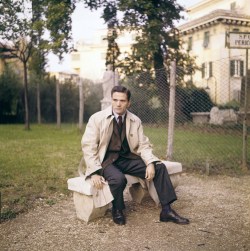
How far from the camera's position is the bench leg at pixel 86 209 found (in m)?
3.95

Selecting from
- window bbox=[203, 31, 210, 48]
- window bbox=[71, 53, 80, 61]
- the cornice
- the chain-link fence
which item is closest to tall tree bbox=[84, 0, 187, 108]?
the chain-link fence

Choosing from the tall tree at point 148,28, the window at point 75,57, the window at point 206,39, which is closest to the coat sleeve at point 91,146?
the tall tree at point 148,28

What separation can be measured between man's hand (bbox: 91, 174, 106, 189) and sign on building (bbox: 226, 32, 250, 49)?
3734mm

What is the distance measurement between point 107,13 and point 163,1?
2.89 m

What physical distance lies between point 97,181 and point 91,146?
1.53ft

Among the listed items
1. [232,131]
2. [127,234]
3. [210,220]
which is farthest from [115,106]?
[232,131]

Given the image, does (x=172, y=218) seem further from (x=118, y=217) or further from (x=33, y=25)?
(x=33, y=25)

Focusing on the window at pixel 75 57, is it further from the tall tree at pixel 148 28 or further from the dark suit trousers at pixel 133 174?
the dark suit trousers at pixel 133 174

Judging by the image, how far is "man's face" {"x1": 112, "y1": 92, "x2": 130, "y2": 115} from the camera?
4.19 m

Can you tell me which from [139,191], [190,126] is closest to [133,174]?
[139,191]

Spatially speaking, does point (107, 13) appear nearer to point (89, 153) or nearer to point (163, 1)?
point (163, 1)

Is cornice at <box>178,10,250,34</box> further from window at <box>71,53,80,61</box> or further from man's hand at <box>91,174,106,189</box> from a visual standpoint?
window at <box>71,53,80,61</box>

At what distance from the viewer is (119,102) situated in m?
4.19

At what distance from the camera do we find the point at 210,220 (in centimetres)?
406
